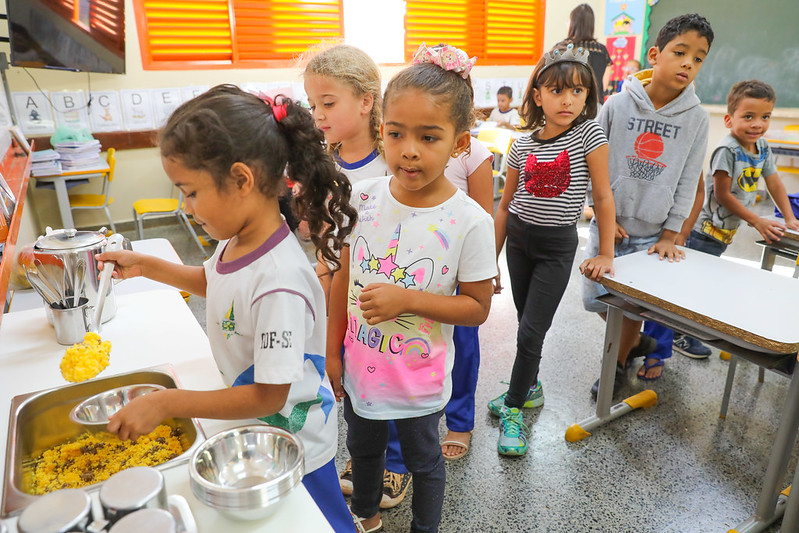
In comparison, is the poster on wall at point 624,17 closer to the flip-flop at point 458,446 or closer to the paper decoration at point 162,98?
the paper decoration at point 162,98

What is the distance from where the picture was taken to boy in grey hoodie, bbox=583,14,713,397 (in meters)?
1.73

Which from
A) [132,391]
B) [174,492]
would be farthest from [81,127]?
[174,492]

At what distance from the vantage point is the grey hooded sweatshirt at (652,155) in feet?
5.94

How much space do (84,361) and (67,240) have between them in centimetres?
35

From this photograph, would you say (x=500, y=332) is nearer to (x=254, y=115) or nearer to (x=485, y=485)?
(x=485, y=485)

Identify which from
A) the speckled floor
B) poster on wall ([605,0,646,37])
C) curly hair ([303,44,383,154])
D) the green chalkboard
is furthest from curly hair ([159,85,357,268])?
poster on wall ([605,0,646,37])

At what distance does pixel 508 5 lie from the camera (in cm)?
569

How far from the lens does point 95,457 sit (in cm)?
83

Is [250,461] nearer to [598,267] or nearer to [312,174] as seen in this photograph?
[312,174]

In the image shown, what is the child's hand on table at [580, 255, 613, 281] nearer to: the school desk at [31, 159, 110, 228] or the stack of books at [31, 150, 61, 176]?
the school desk at [31, 159, 110, 228]

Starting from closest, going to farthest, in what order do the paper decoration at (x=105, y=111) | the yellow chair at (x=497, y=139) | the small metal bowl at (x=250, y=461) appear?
the small metal bowl at (x=250, y=461), the paper decoration at (x=105, y=111), the yellow chair at (x=497, y=139)

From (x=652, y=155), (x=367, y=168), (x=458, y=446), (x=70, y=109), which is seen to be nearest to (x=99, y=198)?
(x=70, y=109)

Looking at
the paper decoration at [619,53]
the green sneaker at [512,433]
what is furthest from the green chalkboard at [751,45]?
the green sneaker at [512,433]

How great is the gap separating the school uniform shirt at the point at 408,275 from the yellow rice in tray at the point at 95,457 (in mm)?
419
